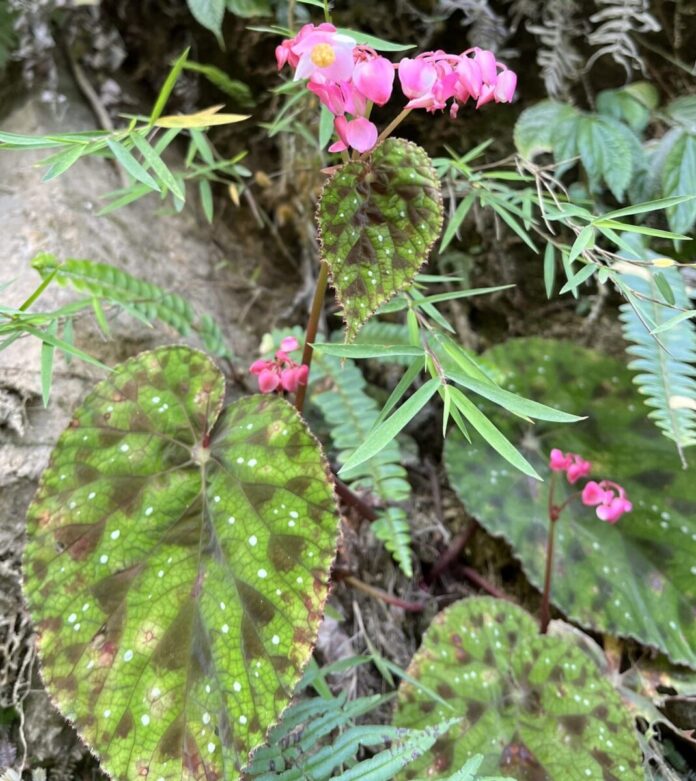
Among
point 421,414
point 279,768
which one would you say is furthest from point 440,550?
point 279,768

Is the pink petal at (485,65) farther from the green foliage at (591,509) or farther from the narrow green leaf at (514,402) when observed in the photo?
the green foliage at (591,509)

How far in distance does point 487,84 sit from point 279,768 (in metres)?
0.85

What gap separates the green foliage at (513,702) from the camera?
2.88ft

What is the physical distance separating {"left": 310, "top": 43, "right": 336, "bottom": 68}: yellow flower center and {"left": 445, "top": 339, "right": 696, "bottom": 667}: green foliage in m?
0.80

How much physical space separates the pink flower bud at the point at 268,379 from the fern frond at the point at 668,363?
22.8 inches

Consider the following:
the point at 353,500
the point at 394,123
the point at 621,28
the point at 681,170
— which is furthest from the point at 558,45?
the point at 353,500

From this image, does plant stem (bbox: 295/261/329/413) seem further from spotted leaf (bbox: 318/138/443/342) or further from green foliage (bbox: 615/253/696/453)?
green foliage (bbox: 615/253/696/453)

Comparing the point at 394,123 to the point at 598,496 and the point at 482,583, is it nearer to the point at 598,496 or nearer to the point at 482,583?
the point at 598,496

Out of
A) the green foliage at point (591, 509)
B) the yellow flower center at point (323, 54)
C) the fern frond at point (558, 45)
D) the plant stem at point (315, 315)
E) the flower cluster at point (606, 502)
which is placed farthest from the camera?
the fern frond at point (558, 45)

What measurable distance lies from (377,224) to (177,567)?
0.49m

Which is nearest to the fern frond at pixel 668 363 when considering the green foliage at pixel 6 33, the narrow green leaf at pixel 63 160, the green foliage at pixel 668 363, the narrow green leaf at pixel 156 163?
the green foliage at pixel 668 363

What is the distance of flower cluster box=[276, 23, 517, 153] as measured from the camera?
1.93ft

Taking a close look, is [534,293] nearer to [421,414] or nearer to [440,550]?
[421,414]

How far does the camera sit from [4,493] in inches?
36.7
